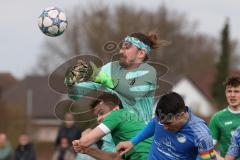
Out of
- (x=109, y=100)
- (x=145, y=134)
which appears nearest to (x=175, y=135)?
(x=145, y=134)

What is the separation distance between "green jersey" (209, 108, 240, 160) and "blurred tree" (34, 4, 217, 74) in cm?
3270

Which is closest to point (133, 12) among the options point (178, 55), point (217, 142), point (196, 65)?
point (178, 55)

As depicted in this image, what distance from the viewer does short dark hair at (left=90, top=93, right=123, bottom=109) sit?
8195mm

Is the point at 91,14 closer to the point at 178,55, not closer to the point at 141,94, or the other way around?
the point at 178,55

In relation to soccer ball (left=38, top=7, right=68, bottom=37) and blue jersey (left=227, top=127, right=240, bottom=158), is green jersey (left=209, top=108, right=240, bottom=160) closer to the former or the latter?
blue jersey (left=227, top=127, right=240, bottom=158)

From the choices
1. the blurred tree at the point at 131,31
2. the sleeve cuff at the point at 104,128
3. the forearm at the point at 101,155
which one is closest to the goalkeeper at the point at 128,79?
the forearm at the point at 101,155

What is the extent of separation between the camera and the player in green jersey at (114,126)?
7391 mm

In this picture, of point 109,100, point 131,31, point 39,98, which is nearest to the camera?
point 109,100

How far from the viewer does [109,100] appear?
8227 mm

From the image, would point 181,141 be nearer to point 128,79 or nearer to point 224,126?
point 128,79

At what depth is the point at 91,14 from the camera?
48.5 metres

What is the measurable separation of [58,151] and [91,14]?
3167 centimetres

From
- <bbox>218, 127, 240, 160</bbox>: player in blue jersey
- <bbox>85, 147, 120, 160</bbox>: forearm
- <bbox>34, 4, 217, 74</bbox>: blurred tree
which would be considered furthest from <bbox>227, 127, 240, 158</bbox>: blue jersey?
<bbox>34, 4, 217, 74</bbox>: blurred tree

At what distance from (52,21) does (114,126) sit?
1.98 m
